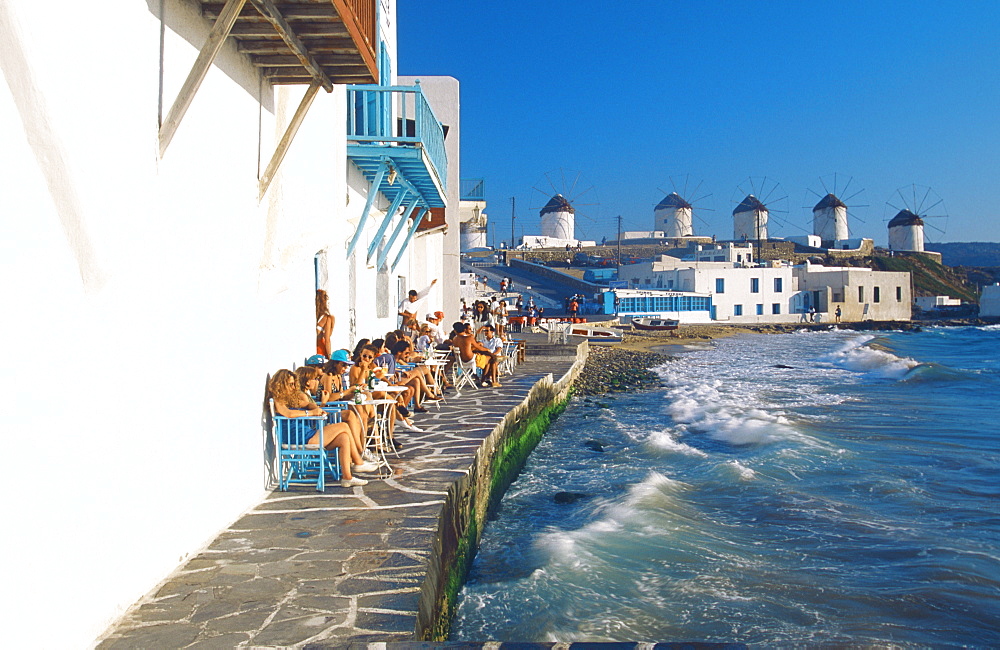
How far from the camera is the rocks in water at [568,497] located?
9.32m

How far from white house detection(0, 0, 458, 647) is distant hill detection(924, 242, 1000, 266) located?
186290mm

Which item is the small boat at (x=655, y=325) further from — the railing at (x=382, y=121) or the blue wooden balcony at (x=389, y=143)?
the railing at (x=382, y=121)

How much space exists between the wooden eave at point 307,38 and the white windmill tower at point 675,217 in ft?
322

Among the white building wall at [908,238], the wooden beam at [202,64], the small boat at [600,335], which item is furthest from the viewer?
the white building wall at [908,238]

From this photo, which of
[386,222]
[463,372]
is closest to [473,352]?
[463,372]

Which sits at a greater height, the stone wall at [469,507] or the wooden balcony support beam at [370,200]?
the wooden balcony support beam at [370,200]

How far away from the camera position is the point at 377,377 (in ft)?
27.2

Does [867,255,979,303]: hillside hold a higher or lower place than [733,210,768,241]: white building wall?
lower

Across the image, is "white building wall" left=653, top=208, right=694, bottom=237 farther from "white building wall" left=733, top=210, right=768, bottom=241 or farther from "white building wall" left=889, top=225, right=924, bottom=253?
"white building wall" left=889, top=225, right=924, bottom=253

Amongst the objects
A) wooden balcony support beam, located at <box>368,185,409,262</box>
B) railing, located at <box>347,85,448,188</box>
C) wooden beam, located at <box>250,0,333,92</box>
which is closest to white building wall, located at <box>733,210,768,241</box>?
wooden balcony support beam, located at <box>368,185,409,262</box>

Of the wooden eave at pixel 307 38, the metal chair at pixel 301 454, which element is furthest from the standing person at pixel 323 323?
the wooden eave at pixel 307 38

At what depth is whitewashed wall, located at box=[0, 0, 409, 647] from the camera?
2971 mm

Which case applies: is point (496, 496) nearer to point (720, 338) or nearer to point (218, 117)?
point (218, 117)

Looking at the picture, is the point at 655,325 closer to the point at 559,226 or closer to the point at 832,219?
the point at 559,226
